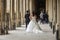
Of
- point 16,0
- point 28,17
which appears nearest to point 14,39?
point 28,17

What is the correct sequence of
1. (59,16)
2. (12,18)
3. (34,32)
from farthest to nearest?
(12,18), (34,32), (59,16)

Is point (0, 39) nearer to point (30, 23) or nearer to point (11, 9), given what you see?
point (30, 23)

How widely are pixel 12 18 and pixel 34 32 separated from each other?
3.94 meters

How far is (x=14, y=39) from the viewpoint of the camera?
1444 cm

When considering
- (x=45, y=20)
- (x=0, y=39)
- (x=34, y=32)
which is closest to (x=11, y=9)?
(x=34, y=32)

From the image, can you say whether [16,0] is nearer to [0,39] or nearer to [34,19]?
[34,19]

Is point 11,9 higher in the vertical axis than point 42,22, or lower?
higher

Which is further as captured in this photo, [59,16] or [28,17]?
[28,17]

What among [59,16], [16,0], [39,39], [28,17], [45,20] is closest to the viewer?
[39,39]

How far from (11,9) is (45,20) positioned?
1109 centimetres

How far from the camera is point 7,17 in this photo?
775 inches

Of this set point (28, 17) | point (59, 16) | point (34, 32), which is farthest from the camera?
point (28, 17)

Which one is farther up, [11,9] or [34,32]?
[11,9]

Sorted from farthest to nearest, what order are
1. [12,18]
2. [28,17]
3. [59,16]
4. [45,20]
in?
[45,20] < [12,18] < [28,17] < [59,16]
